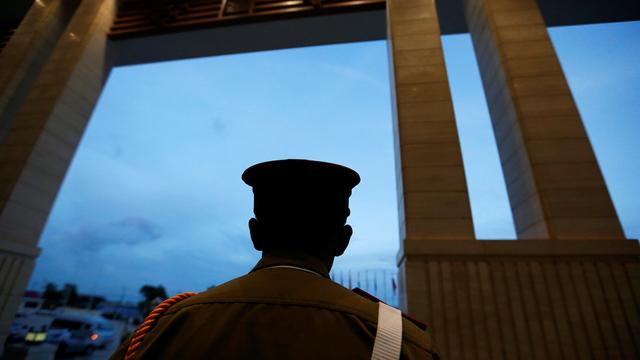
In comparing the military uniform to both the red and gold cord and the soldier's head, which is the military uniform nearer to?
the red and gold cord

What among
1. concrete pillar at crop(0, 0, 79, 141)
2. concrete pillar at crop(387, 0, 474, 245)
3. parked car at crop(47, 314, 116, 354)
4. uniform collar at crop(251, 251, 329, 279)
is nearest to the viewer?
uniform collar at crop(251, 251, 329, 279)

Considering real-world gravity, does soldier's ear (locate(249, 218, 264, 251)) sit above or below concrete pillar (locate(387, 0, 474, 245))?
below

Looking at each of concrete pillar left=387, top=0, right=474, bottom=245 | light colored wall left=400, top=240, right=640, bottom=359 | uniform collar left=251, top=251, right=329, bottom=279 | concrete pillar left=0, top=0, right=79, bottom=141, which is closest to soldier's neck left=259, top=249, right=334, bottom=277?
uniform collar left=251, top=251, right=329, bottom=279

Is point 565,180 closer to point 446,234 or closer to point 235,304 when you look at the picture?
point 446,234

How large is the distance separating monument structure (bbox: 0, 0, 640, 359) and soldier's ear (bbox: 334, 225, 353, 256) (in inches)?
91.0

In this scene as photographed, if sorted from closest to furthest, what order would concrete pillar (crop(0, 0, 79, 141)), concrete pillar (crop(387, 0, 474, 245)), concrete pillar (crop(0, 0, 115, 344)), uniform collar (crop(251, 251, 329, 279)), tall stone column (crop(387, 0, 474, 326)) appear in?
uniform collar (crop(251, 251, 329, 279)) < tall stone column (crop(387, 0, 474, 326)) < concrete pillar (crop(387, 0, 474, 245)) < concrete pillar (crop(0, 0, 115, 344)) < concrete pillar (crop(0, 0, 79, 141))

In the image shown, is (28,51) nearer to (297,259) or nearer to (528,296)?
(297,259)

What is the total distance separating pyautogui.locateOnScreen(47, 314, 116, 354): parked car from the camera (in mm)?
13305

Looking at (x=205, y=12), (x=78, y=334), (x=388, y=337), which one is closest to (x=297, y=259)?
(x=388, y=337)

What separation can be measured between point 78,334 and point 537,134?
61.8 ft

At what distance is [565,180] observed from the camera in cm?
354

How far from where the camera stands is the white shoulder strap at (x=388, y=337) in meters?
0.77

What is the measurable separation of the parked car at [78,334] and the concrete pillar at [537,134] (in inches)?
695

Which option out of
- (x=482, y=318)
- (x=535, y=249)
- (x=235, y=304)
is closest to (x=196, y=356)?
(x=235, y=304)
